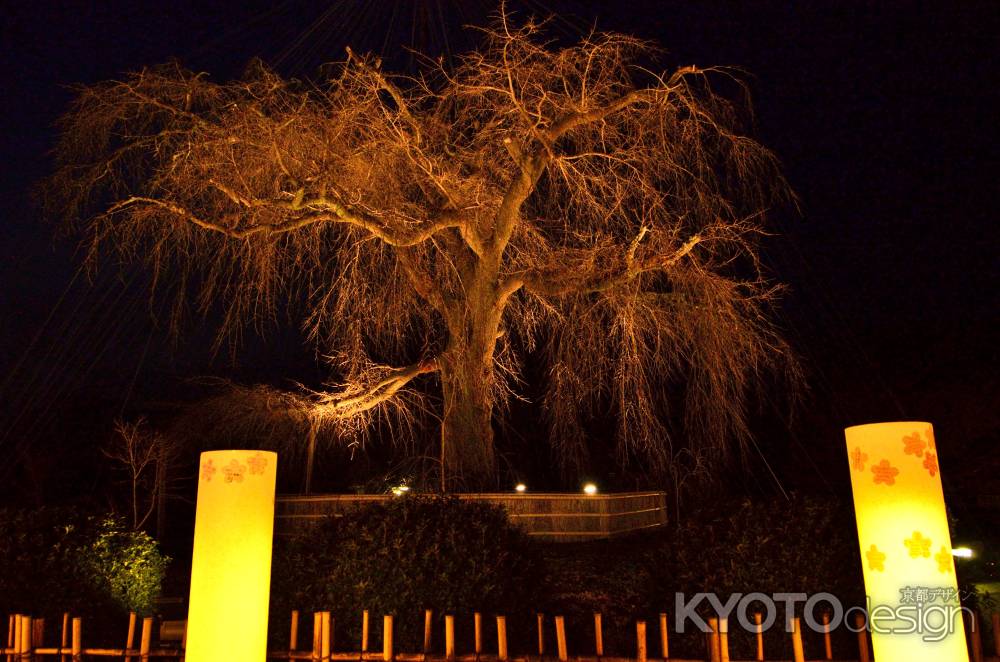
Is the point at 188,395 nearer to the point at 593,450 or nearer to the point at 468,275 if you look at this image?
the point at 468,275

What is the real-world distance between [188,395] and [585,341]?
732cm

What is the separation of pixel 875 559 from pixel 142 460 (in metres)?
11.3

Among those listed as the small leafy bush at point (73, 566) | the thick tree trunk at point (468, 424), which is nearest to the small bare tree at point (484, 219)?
the thick tree trunk at point (468, 424)

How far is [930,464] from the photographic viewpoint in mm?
3762

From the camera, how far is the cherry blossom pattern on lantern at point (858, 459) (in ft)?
12.5

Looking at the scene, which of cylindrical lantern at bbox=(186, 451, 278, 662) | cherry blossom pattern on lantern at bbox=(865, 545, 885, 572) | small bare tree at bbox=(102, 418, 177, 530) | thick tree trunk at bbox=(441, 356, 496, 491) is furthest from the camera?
small bare tree at bbox=(102, 418, 177, 530)

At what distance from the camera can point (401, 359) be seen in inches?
365

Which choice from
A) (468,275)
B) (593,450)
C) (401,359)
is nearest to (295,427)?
(401,359)

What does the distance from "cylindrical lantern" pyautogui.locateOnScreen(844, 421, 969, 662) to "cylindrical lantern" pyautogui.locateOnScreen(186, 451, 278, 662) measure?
3046 millimetres

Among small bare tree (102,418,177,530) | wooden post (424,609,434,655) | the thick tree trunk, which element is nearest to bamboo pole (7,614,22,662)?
wooden post (424,609,434,655)

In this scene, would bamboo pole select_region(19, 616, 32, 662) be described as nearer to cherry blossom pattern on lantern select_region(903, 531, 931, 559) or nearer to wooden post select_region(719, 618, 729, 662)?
wooden post select_region(719, 618, 729, 662)

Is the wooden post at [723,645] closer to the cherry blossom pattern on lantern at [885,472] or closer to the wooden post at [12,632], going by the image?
the cherry blossom pattern on lantern at [885,472]

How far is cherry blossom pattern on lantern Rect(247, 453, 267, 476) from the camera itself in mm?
3984

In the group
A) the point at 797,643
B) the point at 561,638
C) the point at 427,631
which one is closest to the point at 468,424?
the point at 427,631
